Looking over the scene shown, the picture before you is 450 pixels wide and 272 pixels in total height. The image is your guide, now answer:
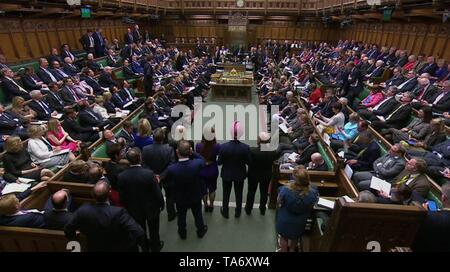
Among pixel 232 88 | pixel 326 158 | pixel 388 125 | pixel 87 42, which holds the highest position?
pixel 87 42

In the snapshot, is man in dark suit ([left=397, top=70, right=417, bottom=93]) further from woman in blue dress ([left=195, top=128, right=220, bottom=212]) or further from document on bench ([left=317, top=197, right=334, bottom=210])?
woman in blue dress ([left=195, top=128, right=220, bottom=212])

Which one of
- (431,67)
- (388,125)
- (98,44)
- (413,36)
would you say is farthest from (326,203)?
(98,44)

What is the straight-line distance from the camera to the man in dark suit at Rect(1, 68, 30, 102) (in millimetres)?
6297

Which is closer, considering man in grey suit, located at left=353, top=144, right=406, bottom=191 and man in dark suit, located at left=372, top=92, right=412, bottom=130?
man in grey suit, located at left=353, top=144, right=406, bottom=191

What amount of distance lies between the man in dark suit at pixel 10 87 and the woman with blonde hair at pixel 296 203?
6415mm

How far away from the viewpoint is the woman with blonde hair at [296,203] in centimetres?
291

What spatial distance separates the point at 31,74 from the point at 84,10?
4267 mm

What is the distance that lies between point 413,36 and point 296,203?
10930 millimetres

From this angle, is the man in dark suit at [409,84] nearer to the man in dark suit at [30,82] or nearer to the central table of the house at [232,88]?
the central table of the house at [232,88]

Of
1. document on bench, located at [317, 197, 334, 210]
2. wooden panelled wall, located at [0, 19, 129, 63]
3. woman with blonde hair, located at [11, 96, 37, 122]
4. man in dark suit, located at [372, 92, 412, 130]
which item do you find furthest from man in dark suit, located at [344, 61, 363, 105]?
wooden panelled wall, located at [0, 19, 129, 63]

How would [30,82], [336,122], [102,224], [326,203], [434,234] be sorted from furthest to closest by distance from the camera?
[30,82] < [336,122] < [326,203] < [434,234] < [102,224]

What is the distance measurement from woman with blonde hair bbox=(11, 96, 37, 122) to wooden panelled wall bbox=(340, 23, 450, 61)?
1135cm

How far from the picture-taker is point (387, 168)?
4.09 metres

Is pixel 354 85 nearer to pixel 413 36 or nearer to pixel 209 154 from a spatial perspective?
pixel 413 36
